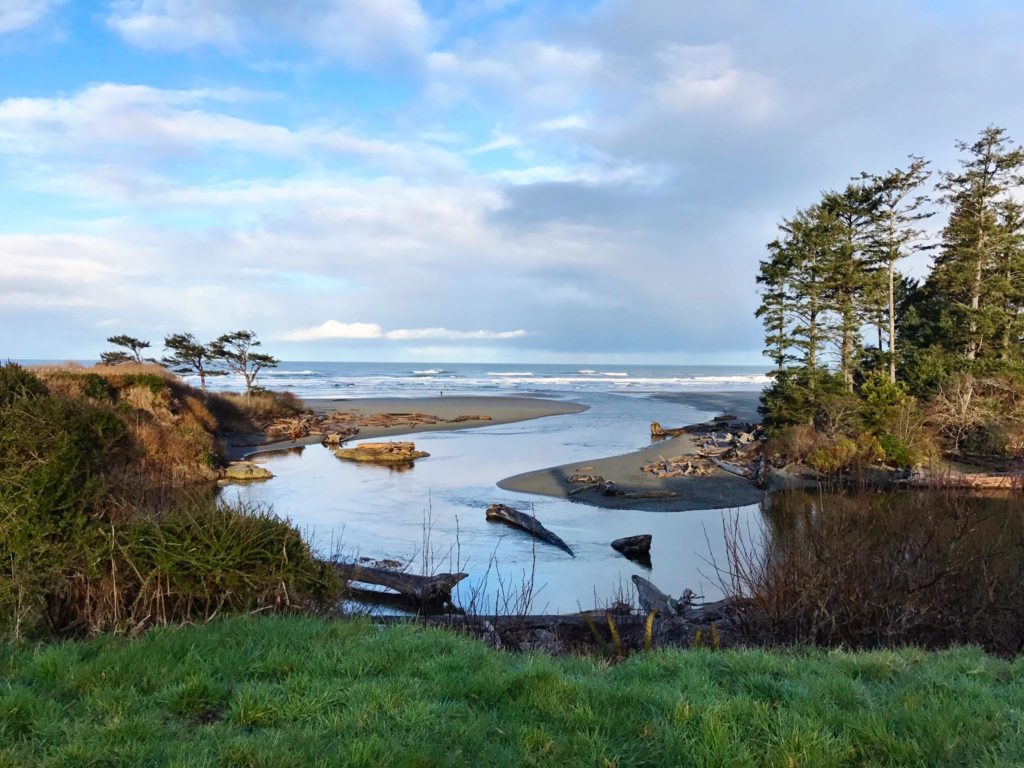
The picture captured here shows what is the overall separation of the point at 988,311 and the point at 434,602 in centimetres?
2804

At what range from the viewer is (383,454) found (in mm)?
25609

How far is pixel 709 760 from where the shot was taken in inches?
136

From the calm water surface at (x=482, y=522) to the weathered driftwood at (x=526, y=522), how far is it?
219 mm

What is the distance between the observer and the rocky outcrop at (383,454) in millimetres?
25375

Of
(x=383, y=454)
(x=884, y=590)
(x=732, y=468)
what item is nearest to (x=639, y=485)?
(x=732, y=468)

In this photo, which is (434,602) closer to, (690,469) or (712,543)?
(712,543)

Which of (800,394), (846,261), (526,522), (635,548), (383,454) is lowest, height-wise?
(635,548)

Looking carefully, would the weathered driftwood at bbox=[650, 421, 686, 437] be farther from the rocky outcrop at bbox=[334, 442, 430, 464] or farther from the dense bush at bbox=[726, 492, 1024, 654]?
the dense bush at bbox=[726, 492, 1024, 654]

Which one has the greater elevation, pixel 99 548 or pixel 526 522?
pixel 99 548

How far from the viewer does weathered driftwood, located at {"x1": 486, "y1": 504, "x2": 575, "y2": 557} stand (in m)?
14.0

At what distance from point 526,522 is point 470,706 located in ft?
35.4

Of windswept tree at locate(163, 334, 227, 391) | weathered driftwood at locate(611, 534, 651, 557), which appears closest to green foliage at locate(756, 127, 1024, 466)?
weathered driftwood at locate(611, 534, 651, 557)

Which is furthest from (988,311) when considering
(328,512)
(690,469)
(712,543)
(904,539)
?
(328,512)

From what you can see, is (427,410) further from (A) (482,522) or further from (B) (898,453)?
(A) (482,522)
